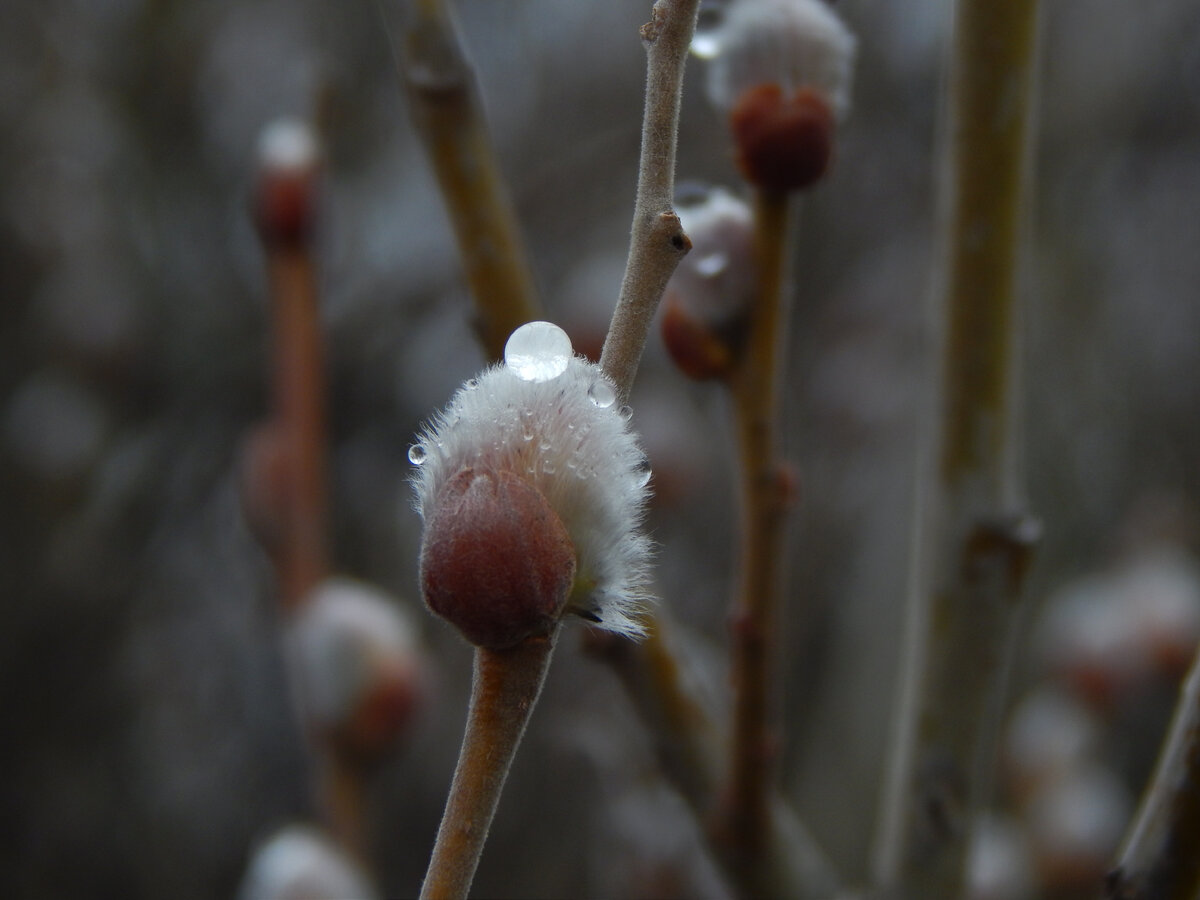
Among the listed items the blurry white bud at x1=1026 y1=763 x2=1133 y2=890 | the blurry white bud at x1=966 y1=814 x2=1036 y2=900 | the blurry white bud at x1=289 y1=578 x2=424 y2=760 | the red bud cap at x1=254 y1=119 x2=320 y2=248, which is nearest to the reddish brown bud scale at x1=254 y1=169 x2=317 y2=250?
the red bud cap at x1=254 y1=119 x2=320 y2=248

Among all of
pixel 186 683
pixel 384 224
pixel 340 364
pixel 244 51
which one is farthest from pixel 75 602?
pixel 244 51

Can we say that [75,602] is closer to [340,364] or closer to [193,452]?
[193,452]

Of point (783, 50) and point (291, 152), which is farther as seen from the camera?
point (291, 152)

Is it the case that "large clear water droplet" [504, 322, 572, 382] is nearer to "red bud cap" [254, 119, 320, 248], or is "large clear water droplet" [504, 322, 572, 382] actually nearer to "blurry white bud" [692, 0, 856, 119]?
"blurry white bud" [692, 0, 856, 119]

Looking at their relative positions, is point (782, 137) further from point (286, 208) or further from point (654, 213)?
point (286, 208)

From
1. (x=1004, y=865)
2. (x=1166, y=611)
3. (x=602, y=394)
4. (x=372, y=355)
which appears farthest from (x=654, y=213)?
Result: (x=372, y=355)
